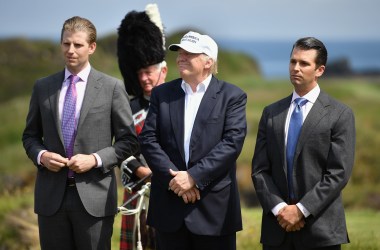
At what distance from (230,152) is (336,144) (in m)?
0.67

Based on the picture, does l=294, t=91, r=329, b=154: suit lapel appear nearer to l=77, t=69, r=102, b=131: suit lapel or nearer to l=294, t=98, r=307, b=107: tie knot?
l=294, t=98, r=307, b=107: tie knot

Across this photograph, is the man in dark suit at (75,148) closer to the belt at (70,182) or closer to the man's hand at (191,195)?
the belt at (70,182)

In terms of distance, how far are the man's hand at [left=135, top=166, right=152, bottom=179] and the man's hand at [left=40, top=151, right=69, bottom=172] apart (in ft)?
3.66

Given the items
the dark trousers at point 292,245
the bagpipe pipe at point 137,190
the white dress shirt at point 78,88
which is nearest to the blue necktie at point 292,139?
the dark trousers at point 292,245

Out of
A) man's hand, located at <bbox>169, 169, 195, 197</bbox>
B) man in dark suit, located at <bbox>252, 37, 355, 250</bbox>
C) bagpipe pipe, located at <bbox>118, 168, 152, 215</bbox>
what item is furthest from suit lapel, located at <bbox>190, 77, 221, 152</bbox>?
bagpipe pipe, located at <bbox>118, 168, 152, 215</bbox>

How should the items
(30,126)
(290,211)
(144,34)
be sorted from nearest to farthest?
(290,211), (30,126), (144,34)

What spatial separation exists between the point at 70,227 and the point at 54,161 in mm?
479

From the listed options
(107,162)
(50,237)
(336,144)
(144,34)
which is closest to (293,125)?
(336,144)

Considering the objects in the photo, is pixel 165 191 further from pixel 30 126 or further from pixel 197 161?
pixel 30 126

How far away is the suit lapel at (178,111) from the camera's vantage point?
5062 millimetres

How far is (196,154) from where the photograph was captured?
503cm

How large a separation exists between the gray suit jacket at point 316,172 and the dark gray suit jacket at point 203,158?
0.25 m

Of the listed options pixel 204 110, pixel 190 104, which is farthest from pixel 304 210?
pixel 190 104

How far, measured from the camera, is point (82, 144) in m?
5.21
